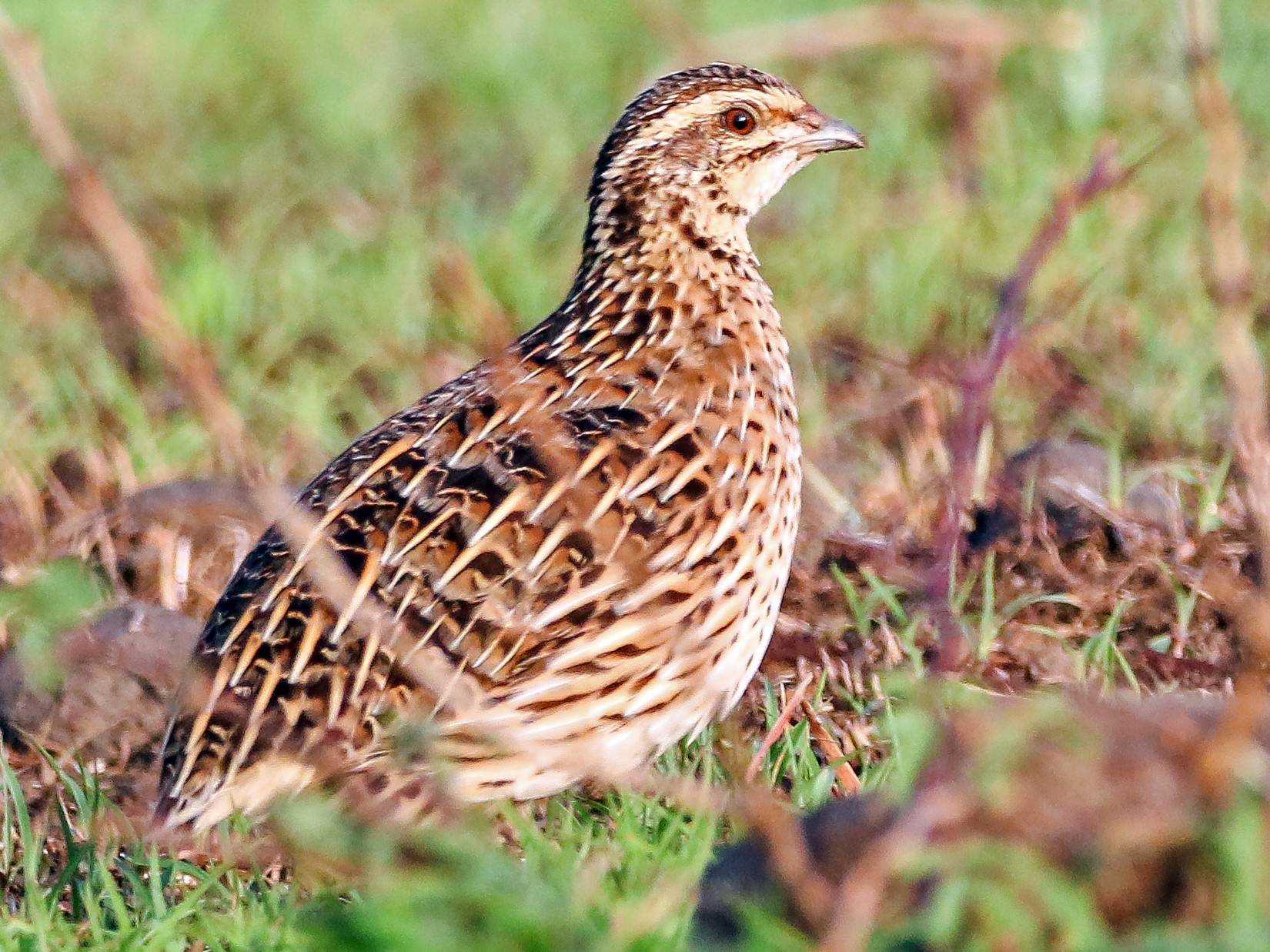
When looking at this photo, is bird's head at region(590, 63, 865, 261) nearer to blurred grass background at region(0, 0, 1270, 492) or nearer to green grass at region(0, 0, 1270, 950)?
A: green grass at region(0, 0, 1270, 950)

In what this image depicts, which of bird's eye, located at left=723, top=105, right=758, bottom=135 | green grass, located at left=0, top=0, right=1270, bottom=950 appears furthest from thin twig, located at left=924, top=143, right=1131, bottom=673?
bird's eye, located at left=723, top=105, right=758, bottom=135

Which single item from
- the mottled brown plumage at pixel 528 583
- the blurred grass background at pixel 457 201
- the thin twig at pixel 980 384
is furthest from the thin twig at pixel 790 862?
the blurred grass background at pixel 457 201

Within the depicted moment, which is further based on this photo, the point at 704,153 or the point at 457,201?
the point at 457,201

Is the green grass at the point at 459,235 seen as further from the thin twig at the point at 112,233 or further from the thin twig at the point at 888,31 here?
the thin twig at the point at 112,233

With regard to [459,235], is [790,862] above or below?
above

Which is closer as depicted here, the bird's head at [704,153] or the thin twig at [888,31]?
the thin twig at [888,31]

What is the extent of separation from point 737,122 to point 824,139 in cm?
A: 23

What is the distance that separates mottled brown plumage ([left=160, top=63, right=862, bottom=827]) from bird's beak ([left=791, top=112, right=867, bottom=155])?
0.64 m

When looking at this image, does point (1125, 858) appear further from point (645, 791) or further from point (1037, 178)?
point (1037, 178)

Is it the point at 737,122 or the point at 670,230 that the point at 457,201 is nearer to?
the point at 737,122

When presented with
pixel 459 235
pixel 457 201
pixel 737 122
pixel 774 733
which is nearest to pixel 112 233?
pixel 774 733

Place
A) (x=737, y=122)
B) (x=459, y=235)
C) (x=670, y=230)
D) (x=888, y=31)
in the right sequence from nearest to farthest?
(x=888, y=31)
(x=670, y=230)
(x=737, y=122)
(x=459, y=235)

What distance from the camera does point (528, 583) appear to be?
4332 millimetres

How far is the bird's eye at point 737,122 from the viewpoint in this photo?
536 cm
